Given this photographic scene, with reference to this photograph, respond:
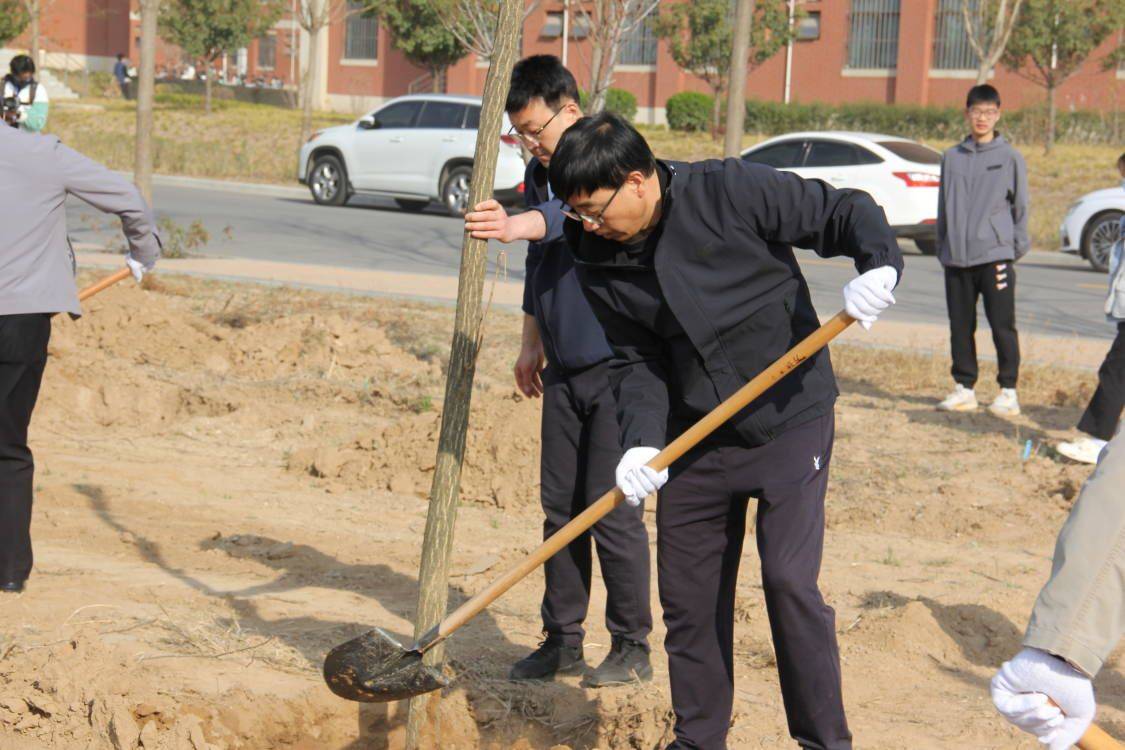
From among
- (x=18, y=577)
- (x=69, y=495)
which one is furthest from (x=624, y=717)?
(x=69, y=495)

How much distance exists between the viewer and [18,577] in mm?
4840

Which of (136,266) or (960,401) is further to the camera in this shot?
(960,401)

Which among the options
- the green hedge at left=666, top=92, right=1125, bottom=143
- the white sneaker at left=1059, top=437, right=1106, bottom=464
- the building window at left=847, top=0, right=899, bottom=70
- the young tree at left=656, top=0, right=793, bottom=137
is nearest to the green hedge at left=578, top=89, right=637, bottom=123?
the green hedge at left=666, top=92, right=1125, bottom=143

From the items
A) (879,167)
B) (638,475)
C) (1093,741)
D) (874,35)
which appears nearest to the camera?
(1093,741)

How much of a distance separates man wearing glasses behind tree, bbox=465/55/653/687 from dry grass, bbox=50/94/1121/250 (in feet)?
52.0

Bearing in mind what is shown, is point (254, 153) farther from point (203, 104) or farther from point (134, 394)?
point (134, 394)

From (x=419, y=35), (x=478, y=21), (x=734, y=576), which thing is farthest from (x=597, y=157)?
(x=419, y=35)

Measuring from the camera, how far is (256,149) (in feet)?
93.5

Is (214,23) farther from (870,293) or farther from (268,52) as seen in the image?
(870,293)

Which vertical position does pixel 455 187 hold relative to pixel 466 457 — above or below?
above

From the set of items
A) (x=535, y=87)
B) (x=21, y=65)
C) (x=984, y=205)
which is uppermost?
(x=21, y=65)

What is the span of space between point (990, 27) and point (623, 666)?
24609 mm

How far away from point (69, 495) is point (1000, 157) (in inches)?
210

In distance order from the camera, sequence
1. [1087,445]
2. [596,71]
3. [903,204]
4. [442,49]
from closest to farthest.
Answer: [1087,445] < [596,71] < [903,204] < [442,49]
